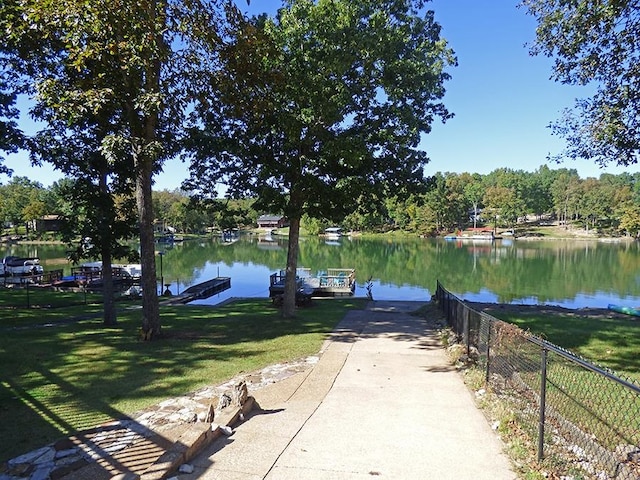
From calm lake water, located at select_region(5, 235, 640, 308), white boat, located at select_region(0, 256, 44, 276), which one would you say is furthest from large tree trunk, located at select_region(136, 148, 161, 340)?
white boat, located at select_region(0, 256, 44, 276)

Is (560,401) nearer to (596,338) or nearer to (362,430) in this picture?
(362,430)

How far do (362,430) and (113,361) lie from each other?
5.30 metres

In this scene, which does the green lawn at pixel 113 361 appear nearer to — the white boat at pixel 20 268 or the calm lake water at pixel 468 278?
the calm lake water at pixel 468 278

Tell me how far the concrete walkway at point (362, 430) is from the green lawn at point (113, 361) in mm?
1558

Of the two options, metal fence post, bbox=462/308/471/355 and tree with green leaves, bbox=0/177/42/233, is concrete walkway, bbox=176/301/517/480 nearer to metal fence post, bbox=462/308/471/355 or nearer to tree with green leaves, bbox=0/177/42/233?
metal fence post, bbox=462/308/471/355

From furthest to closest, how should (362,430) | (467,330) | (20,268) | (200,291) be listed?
(20,268)
(200,291)
(467,330)
(362,430)

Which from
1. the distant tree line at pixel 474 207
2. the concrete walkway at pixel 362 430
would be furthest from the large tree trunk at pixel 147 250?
the distant tree line at pixel 474 207

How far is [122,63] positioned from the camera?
848cm

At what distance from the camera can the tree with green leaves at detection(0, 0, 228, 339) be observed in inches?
304

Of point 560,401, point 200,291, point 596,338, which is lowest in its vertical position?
point 200,291

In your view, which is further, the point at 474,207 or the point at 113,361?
the point at 474,207

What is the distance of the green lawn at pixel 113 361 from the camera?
5.58 meters

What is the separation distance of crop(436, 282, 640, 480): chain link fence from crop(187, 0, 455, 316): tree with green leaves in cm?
596

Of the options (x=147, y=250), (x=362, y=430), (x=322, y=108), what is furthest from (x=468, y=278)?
(x=362, y=430)
